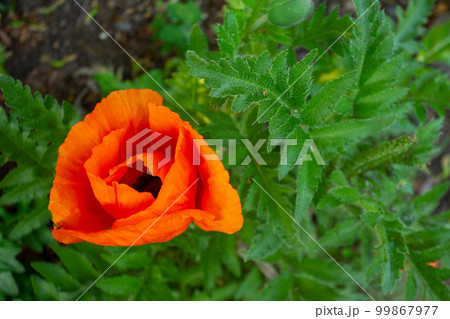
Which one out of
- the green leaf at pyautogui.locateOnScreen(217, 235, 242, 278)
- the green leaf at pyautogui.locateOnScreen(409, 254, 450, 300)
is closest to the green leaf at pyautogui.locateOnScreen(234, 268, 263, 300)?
the green leaf at pyautogui.locateOnScreen(217, 235, 242, 278)

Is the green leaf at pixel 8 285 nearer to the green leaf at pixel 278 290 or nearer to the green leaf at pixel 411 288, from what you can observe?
the green leaf at pixel 278 290

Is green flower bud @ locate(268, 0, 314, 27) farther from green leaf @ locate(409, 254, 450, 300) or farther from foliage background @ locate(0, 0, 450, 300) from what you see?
green leaf @ locate(409, 254, 450, 300)

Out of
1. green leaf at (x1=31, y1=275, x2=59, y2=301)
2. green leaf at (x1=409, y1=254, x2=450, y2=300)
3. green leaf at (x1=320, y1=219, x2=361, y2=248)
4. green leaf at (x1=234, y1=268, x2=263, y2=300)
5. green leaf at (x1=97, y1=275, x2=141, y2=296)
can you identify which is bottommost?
green leaf at (x1=234, y1=268, x2=263, y2=300)

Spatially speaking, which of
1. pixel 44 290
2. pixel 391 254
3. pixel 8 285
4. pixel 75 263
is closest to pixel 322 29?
pixel 391 254

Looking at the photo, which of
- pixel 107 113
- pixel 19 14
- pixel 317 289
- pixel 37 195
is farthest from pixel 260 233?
pixel 19 14

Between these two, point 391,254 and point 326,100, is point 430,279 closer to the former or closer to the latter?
point 391,254

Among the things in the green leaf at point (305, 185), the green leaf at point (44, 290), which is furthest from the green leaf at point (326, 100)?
the green leaf at point (44, 290)
